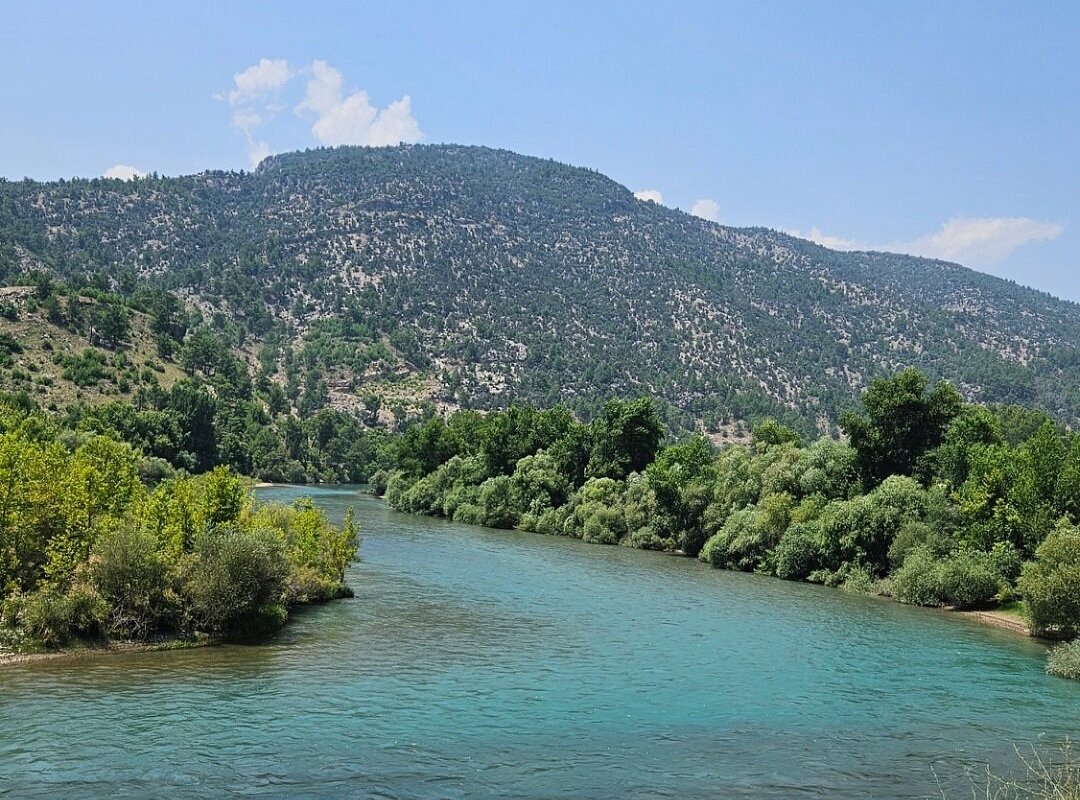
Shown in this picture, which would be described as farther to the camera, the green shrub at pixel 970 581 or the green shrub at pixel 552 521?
the green shrub at pixel 552 521

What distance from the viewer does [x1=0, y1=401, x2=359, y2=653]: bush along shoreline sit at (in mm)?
35281

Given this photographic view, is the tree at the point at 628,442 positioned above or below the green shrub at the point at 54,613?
above

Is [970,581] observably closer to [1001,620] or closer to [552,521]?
[1001,620]

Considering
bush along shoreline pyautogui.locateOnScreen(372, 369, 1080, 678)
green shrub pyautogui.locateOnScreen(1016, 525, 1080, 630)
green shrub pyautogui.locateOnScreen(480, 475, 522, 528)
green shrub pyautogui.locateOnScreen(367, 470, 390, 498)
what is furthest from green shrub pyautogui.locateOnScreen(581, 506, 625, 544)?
green shrub pyautogui.locateOnScreen(367, 470, 390, 498)

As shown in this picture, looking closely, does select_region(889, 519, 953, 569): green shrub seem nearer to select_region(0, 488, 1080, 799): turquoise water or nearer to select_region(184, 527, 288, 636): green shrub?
select_region(0, 488, 1080, 799): turquoise water

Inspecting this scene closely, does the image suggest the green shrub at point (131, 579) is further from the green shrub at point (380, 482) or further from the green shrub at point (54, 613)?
the green shrub at point (380, 482)

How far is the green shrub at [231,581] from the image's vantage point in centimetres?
3816

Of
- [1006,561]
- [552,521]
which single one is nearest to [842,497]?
[1006,561]

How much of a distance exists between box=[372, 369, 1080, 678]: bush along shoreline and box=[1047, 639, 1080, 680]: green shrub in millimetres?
82

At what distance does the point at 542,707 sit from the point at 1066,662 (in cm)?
2386

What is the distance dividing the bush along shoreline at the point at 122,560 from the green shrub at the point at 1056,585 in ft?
122

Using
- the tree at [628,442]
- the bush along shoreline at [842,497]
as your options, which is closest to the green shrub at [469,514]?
the bush along shoreline at [842,497]

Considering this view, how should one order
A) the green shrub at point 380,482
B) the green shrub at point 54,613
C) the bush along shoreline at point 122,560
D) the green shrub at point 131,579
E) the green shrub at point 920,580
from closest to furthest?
the green shrub at point 54,613, the bush along shoreline at point 122,560, the green shrub at point 131,579, the green shrub at point 920,580, the green shrub at point 380,482

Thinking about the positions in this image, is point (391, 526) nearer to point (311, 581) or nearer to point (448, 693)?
point (311, 581)
